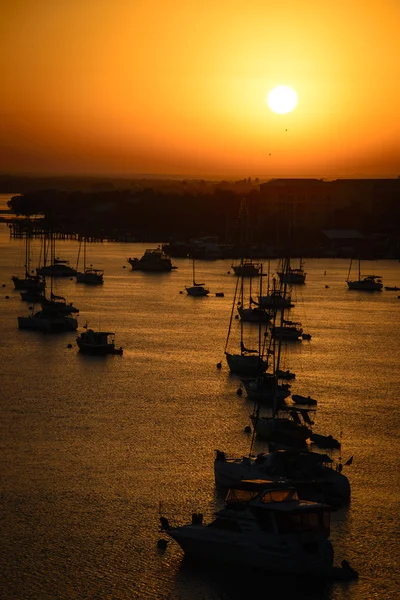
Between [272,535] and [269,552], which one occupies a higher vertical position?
[272,535]

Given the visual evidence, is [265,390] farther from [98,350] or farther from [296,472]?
[98,350]

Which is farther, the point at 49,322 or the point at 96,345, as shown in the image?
the point at 49,322

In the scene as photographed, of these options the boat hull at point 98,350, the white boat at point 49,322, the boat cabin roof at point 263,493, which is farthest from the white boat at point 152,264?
the boat cabin roof at point 263,493

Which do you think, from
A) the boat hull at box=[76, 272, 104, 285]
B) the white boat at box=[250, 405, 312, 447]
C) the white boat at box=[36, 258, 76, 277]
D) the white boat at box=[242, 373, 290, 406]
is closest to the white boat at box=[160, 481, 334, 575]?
the white boat at box=[250, 405, 312, 447]

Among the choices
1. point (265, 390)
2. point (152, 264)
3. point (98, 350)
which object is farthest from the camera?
point (152, 264)

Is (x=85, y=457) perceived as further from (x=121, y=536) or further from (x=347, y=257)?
(x=347, y=257)

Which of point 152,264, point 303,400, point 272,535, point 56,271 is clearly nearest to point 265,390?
point 303,400

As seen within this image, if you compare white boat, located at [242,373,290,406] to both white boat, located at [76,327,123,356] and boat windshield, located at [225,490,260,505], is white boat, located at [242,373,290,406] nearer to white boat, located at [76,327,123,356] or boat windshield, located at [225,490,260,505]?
white boat, located at [76,327,123,356]
